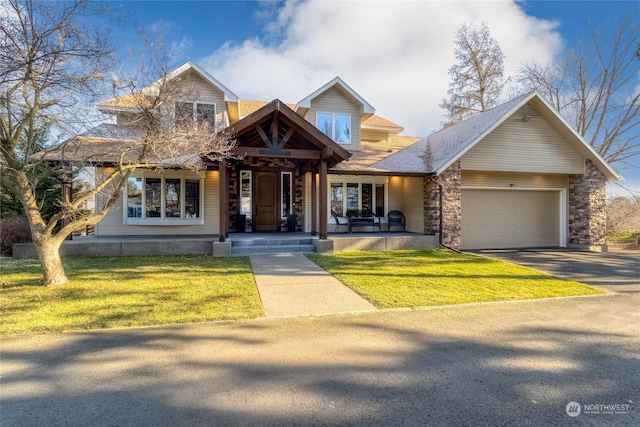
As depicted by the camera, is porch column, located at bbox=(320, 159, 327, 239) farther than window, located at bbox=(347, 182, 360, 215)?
No

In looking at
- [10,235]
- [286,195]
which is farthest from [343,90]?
[10,235]

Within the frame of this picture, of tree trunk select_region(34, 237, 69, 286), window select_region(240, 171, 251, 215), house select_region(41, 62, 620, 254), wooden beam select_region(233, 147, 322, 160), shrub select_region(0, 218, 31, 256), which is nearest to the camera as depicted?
tree trunk select_region(34, 237, 69, 286)

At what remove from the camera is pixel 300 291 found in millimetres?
6191

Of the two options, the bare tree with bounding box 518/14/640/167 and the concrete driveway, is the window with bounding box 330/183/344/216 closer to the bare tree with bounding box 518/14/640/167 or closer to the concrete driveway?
the concrete driveway

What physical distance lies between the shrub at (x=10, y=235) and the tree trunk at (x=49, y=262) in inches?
238

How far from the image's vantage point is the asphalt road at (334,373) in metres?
2.55

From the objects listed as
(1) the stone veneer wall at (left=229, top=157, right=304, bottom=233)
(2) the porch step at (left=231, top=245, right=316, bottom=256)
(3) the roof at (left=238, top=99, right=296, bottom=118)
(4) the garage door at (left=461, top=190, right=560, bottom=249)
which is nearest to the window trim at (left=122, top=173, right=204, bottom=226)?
(1) the stone veneer wall at (left=229, top=157, right=304, bottom=233)

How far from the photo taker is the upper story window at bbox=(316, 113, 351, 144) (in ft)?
47.5

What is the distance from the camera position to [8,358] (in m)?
3.51

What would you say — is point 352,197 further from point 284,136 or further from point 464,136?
point 284,136

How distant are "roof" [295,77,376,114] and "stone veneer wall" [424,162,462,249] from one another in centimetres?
453

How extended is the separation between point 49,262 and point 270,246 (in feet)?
17.5

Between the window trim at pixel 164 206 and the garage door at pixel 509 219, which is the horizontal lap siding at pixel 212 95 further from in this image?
the garage door at pixel 509 219

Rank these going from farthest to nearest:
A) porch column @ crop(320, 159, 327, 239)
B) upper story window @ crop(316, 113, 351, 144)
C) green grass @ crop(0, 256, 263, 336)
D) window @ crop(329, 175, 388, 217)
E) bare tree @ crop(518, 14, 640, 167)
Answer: bare tree @ crop(518, 14, 640, 167) → upper story window @ crop(316, 113, 351, 144) → window @ crop(329, 175, 388, 217) → porch column @ crop(320, 159, 327, 239) → green grass @ crop(0, 256, 263, 336)
